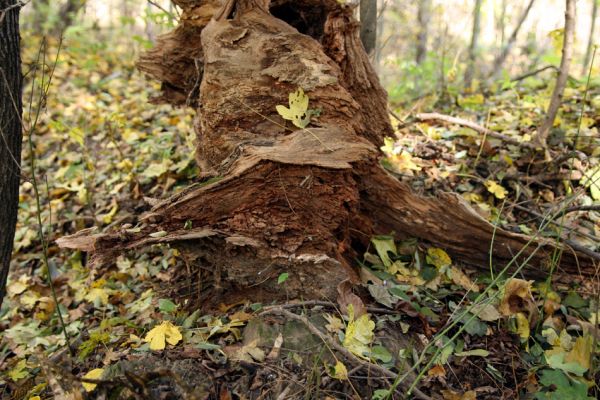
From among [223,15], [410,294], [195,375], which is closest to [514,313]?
[410,294]

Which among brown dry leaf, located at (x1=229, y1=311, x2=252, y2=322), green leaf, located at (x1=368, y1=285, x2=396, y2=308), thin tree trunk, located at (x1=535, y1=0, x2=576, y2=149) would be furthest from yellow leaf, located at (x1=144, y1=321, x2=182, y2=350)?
thin tree trunk, located at (x1=535, y1=0, x2=576, y2=149)

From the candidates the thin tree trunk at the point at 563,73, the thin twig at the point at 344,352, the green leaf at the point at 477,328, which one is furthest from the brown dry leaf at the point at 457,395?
the thin tree trunk at the point at 563,73

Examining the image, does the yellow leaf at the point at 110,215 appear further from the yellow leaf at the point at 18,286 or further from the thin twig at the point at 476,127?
the thin twig at the point at 476,127

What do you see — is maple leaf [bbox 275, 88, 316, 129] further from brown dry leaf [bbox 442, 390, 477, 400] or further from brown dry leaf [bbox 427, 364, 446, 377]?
brown dry leaf [bbox 442, 390, 477, 400]

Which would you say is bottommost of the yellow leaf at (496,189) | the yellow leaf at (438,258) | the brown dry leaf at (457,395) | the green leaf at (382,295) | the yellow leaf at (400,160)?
the brown dry leaf at (457,395)

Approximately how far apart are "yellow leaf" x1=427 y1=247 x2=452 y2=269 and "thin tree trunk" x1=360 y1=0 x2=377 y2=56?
1851 mm

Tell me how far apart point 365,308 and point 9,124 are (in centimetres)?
231

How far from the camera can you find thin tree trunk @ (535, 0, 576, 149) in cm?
327

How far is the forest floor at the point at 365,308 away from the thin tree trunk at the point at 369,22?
0.85 m

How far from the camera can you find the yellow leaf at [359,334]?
2.26m

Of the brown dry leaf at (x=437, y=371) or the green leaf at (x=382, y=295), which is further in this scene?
the green leaf at (x=382, y=295)

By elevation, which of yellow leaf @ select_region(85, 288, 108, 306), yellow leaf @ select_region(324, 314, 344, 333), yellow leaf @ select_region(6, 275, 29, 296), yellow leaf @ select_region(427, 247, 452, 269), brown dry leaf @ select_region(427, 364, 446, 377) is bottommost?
yellow leaf @ select_region(6, 275, 29, 296)

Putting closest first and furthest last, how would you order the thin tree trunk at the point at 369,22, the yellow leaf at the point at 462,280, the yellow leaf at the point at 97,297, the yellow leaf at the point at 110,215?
the yellow leaf at the point at 462,280
the yellow leaf at the point at 97,297
the thin tree trunk at the point at 369,22
the yellow leaf at the point at 110,215

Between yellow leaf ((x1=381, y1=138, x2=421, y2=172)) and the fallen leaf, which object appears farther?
yellow leaf ((x1=381, y1=138, x2=421, y2=172))
